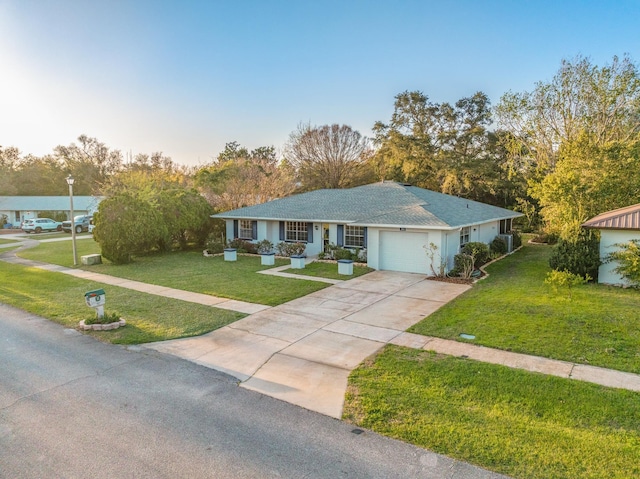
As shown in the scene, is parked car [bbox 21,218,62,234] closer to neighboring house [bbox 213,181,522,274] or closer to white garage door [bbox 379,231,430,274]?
neighboring house [bbox 213,181,522,274]

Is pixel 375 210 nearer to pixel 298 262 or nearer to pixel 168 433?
pixel 298 262

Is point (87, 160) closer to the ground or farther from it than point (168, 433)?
Answer: farther from it

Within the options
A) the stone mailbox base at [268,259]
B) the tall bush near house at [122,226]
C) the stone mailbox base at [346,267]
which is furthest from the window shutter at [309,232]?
the tall bush near house at [122,226]

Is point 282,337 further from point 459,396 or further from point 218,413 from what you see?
point 459,396

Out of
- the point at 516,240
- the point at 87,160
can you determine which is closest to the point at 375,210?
the point at 516,240

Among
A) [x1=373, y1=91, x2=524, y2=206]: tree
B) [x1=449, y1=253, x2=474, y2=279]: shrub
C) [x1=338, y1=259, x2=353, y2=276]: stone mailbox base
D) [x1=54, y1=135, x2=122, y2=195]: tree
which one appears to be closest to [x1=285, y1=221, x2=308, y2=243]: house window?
[x1=338, y1=259, x2=353, y2=276]: stone mailbox base

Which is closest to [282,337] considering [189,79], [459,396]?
[459,396]
